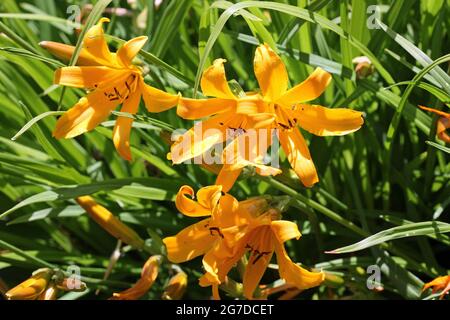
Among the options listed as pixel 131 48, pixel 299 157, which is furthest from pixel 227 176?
pixel 131 48

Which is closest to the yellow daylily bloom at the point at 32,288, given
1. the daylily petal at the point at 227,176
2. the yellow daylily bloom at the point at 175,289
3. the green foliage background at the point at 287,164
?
the green foliage background at the point at 287,164

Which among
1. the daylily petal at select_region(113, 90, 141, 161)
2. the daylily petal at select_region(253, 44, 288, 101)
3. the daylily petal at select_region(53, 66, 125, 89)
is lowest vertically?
the daylily petal at select_region(113, 90, 141, 161)

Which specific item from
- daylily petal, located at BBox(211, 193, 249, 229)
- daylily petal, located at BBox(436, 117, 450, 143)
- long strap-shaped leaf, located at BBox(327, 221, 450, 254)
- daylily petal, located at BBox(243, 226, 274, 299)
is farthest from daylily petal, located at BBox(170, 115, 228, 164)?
daylily petal, located at BBox(436, 117, 450, 143)

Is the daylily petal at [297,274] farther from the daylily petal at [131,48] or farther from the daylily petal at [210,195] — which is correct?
the daylily petal at [131,48]

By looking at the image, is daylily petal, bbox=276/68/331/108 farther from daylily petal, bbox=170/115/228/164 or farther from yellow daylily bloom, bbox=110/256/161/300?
yellow daylily bloom, bbox=110/256/161/300

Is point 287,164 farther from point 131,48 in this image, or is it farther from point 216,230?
point 131,48
